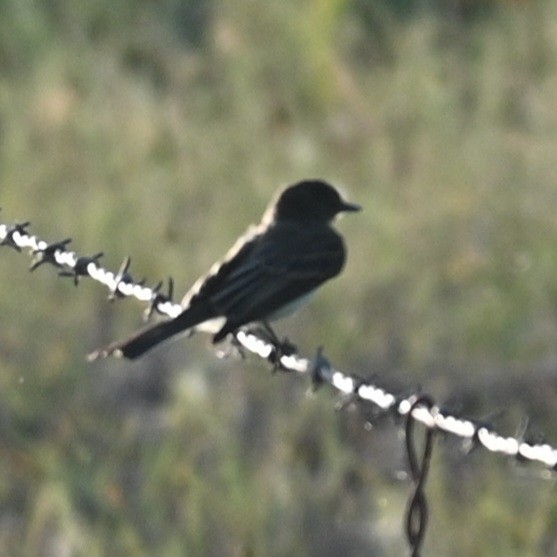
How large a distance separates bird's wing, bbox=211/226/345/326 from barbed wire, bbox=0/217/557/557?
9 centimetres

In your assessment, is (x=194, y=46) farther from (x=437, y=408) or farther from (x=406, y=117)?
(x=437, y=408)

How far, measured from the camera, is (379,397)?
4234 millimetres

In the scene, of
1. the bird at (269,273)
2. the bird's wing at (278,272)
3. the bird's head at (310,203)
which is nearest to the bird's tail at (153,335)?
the bird at (269,273)

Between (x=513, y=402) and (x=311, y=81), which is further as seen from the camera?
(x=311, y=81)

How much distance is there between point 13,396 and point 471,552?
2445 mm

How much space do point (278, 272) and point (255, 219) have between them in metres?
3.98

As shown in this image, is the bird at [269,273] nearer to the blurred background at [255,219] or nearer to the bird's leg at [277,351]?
the bird's leg at [277,351]

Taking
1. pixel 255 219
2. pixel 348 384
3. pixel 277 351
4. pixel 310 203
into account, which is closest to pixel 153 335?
pixel 277 351

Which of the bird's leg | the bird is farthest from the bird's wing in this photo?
the bird's leg

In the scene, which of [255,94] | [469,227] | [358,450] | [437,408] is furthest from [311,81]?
[437,408]

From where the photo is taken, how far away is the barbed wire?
3777 mm

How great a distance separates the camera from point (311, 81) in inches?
485

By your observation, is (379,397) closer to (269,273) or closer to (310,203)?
(269,273)

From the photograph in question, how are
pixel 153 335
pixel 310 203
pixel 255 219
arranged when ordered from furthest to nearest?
pixel 255 219
pixel 310 203
pixel 153 335
